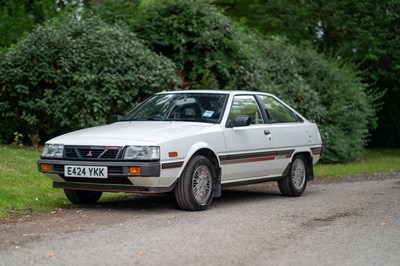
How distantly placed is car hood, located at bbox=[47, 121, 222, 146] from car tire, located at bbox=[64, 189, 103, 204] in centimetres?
81

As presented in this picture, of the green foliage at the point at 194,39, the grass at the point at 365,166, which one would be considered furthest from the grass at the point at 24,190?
the grass at the point at 365,166

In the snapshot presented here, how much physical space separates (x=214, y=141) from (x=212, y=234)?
8.06 ft

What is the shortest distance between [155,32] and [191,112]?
7.61m

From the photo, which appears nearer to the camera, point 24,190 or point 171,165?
point 171,165

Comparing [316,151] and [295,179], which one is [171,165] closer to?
[295,179]

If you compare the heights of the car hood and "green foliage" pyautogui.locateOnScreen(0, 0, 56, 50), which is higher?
"green foliage" pyautogui.locateOnScreen(0, 0, 56, 50)

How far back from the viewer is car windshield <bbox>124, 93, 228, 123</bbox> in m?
11.2

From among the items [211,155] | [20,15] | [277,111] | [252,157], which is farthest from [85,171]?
[20,15]

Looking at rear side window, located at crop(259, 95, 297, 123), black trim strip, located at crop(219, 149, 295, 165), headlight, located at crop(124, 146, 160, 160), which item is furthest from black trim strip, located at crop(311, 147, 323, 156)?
headlight, located at crop(124, 146, 160, 160)

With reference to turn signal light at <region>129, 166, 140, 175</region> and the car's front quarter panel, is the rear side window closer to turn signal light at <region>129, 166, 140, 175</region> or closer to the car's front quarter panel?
the car's front quarter panel

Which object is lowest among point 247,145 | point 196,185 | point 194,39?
A: point 196,185

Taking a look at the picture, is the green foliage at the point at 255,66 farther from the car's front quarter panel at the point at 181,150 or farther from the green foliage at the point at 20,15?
the car's front quarter panel at the point at 181,150

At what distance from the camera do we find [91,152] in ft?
32.4

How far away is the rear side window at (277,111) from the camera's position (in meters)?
12.4
